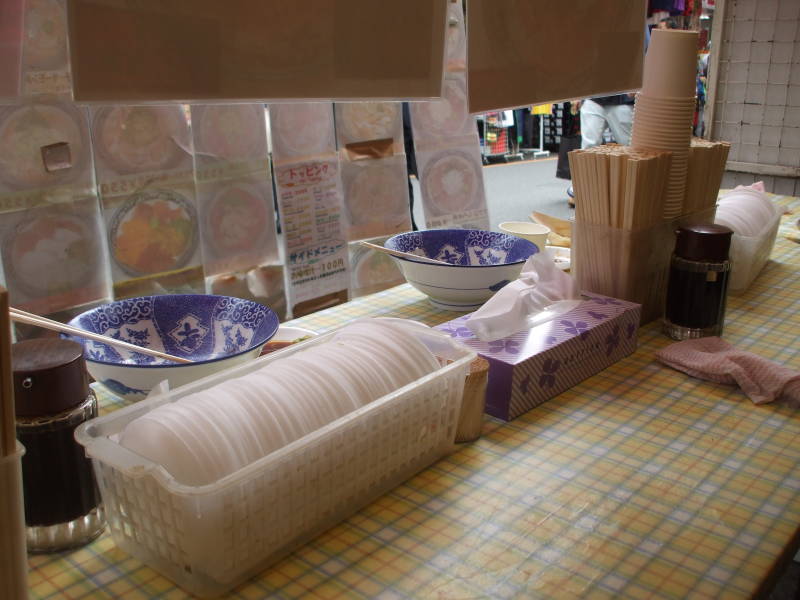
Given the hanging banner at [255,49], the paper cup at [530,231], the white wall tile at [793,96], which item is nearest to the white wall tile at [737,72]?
the white wall tile at [793,96]

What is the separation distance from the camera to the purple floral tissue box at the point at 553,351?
1048 mm

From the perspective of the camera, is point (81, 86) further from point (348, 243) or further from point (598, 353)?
point (348, 243)

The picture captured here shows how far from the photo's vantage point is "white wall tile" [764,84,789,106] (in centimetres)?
327

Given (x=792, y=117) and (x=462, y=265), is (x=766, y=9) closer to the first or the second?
(x=792, y=117)

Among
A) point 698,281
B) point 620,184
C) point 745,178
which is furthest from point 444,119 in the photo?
point 745,178

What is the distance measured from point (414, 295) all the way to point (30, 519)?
1.00 metres

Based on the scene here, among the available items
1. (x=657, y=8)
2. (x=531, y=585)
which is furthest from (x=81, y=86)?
(x=657, y=8)

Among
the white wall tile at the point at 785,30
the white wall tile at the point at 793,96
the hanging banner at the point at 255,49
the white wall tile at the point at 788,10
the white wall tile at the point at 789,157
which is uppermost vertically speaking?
the white wall tile at the point at 788,10

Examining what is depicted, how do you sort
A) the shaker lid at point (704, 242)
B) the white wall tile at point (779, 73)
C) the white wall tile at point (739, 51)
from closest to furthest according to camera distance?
the shaker lid at point (704, 242) < the white wall tile at point (779, 73) < the white wall tile at point (739, 51)

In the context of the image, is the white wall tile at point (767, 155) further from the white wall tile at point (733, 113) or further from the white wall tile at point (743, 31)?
the white wall tile at point (743, 31)

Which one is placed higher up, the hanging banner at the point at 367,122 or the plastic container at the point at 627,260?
the hanging banner at the point at 367,122

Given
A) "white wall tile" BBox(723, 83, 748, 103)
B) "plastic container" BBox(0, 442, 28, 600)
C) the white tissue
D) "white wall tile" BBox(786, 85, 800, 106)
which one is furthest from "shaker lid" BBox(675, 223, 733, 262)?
"white wall tile" BBox(723, 83, 748, 103)

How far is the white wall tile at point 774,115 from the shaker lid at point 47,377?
11.2ft

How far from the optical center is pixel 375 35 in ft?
2.80
